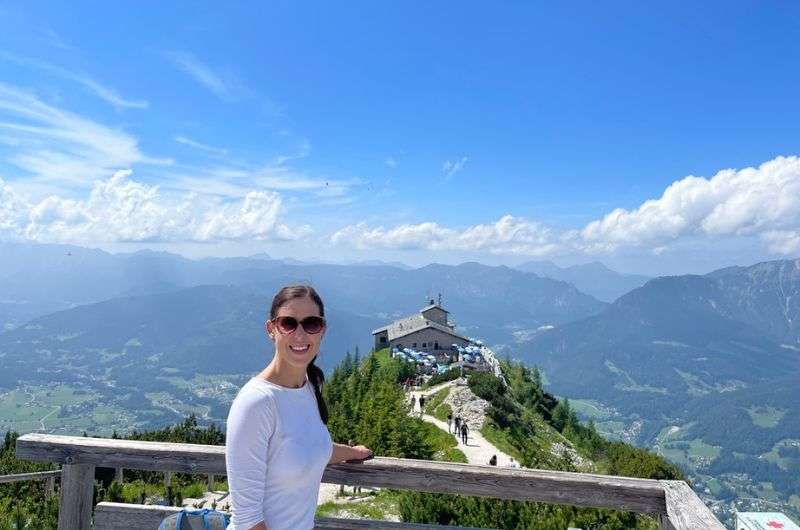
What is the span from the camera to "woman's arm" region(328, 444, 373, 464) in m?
3.88

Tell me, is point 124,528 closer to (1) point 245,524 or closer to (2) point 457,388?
(1) point 245,524

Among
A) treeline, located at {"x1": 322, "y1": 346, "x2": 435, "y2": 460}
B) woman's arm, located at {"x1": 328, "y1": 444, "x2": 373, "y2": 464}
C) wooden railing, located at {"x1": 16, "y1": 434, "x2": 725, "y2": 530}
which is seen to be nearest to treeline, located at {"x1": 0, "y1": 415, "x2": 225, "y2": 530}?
wooden railing, located at {"x1": 16, "y1": 434, "x2": 725, "y2": 530}

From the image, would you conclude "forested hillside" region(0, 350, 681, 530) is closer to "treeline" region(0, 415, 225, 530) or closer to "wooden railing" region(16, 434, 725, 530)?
"treeline" region(0, 415, 225, 530)

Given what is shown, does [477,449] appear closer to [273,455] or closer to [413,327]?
[273,455]

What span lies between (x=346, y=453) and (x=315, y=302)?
47.6 inches

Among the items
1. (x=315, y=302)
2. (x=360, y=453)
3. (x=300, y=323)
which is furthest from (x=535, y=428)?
(x=300, y=323)

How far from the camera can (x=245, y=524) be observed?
9.26 feet

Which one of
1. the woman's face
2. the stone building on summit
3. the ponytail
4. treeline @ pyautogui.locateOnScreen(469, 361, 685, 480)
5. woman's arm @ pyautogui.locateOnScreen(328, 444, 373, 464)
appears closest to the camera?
the woman's face

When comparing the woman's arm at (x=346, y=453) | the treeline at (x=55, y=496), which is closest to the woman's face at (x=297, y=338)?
the woman's arm at (x=346, y=453)

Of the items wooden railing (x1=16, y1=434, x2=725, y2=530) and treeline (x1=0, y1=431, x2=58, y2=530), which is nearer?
wooden railing (x1=16, y1=434, x2=725, y2=530)

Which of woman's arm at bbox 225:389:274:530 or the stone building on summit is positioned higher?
the stone building on summit

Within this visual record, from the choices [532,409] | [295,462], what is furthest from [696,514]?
[532,409]

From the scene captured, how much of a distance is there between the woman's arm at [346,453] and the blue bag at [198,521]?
0.79 metres

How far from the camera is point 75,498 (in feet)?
14.1
